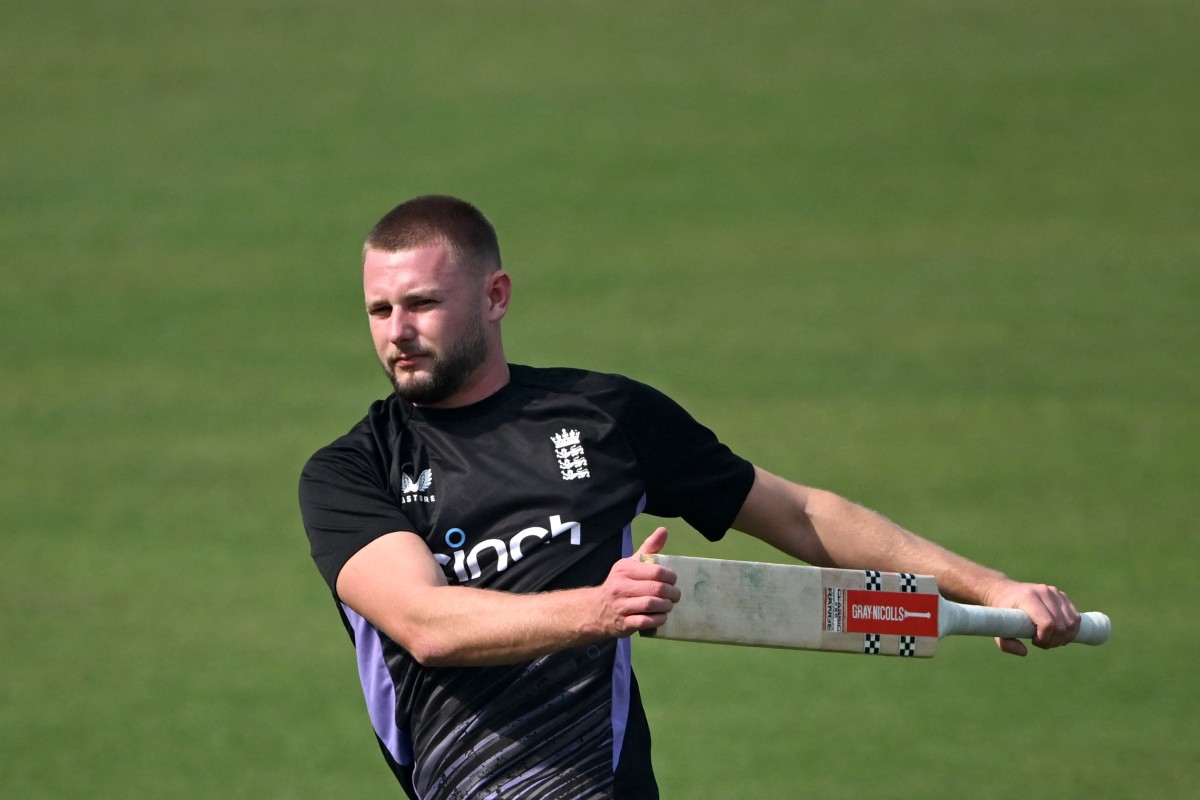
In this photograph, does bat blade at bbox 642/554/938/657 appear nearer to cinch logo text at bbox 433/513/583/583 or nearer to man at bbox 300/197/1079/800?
man at bbox 300/197/1079/800

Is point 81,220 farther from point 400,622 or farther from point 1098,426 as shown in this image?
point 400,622

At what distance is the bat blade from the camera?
12.3 ft

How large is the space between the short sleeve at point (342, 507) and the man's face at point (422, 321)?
229mm

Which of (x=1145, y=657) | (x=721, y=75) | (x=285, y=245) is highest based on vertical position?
(x=721, y=75)

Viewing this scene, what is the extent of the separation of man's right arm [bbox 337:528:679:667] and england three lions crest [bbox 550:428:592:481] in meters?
0.42

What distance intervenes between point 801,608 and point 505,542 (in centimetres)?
70

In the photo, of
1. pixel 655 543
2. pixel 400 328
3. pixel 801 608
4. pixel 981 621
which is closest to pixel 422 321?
pixel 400 328

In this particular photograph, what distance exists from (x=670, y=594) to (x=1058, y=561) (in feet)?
30.9

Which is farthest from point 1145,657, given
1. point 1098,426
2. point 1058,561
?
point 1098,426

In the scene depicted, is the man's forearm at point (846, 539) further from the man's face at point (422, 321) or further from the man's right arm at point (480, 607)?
the man's right arm at point (480, 607)

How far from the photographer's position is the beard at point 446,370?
4.24m

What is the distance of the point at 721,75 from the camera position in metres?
22.0

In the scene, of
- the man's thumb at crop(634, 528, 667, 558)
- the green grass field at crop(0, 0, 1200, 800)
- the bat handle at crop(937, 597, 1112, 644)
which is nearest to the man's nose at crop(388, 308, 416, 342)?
the man's thumb at crop(634, 528, 667, 558)

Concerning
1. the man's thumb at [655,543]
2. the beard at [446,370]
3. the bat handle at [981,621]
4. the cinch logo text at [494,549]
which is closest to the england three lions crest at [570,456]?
the cinch logo text at [494,549]
